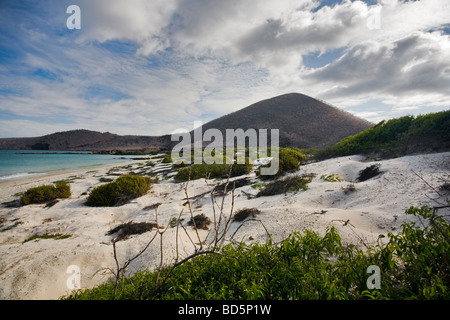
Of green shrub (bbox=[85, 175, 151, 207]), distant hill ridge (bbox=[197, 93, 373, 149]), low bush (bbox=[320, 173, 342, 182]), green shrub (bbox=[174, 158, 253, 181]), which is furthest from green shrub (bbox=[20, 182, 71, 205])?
distant hill ridge (bbox=[197, 93, 373, 149])

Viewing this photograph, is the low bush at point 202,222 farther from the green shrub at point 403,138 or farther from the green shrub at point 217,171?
the green shrub at point 403,138

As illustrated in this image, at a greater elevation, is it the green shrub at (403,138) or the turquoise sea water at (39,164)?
the green shrub at (403,138)

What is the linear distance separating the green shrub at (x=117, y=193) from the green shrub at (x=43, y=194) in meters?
1.69

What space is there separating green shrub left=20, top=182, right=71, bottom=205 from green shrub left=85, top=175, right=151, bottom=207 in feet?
5.55

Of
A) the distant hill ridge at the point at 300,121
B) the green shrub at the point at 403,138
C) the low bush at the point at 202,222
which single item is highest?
the distant hill ridge at the point at 300,121

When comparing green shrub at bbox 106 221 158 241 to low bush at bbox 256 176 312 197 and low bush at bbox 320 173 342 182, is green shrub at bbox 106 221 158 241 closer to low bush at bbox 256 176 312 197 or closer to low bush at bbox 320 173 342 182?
low bush at bbox 256 176 312 197

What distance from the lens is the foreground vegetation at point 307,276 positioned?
164 centimetres

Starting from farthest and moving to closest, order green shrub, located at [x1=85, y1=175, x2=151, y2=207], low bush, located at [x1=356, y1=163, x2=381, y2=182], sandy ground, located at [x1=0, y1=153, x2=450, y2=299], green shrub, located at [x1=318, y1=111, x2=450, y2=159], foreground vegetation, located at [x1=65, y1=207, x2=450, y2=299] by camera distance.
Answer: green shrub, located at [x1=85, y1=175, x2=151, y2=207] < green shrub, located at [x1=318, y1=111, x2=450, y2=159] < low bush, located at [x1=356, y1=163, x2=381, y2=182] < sandy ground, located at [x1=0, y1=153, x2=450, y2=299] < foreground vegetation, located at [x1=65, y1=207, x2=450, y2=299]

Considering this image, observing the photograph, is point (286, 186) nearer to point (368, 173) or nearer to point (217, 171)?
point (368, 173)

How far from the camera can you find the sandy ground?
10.9 feet

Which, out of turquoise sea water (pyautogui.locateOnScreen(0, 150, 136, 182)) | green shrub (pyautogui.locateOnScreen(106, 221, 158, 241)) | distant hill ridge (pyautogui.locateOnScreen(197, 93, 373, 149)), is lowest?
green shrub (pyautogui.locateOnScreen(106, 221, 158, 241))

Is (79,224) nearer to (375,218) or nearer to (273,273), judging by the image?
(273,273)

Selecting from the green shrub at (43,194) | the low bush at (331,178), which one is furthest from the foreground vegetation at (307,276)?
the green shrub at (43,194)

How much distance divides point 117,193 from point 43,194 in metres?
3.22
